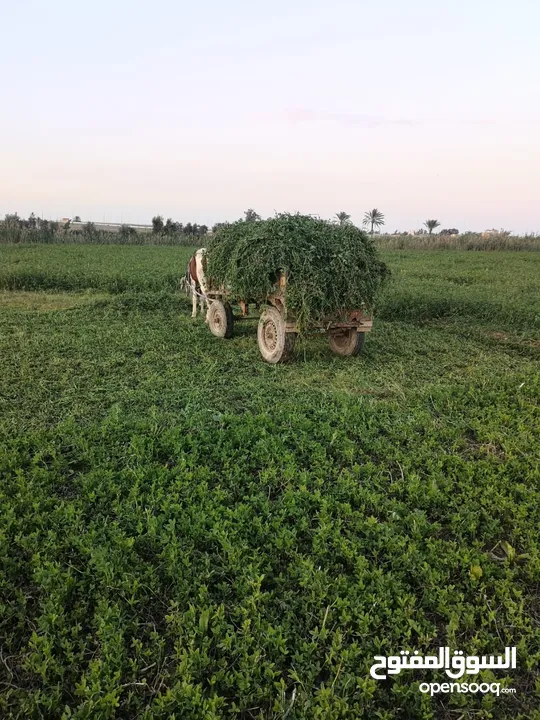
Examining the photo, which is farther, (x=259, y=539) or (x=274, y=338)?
(x=274, y=338)

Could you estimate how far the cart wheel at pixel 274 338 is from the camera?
7090 millimetres

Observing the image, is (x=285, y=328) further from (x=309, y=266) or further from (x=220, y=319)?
(x=220, y=319)

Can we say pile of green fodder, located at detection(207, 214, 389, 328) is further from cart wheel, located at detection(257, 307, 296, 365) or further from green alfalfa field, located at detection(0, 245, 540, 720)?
green alfalfa field, located at detection(0, 245, 540, 720)

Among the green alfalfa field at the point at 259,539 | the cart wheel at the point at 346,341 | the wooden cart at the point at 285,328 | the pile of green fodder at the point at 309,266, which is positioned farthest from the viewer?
the cart wheel at the point at 346,341

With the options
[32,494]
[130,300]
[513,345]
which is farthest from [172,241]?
[32,494]

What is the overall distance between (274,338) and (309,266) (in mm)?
1287

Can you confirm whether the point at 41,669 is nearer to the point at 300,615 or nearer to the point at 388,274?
the point at 300,615

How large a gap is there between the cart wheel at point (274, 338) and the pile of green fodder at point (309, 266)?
27cm

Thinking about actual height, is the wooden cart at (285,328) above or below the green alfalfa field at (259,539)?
above

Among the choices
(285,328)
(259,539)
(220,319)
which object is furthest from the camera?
(220,319)

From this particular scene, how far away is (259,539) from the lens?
3.29m

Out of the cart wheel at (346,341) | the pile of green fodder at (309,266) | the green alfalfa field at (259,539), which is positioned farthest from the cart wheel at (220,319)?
the green alfalfa field at (259,539)

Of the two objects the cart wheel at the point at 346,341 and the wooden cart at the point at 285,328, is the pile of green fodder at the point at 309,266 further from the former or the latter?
the cart wheel at the point at 346,341

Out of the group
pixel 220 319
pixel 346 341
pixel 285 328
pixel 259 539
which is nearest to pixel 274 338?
pixel 285 328
